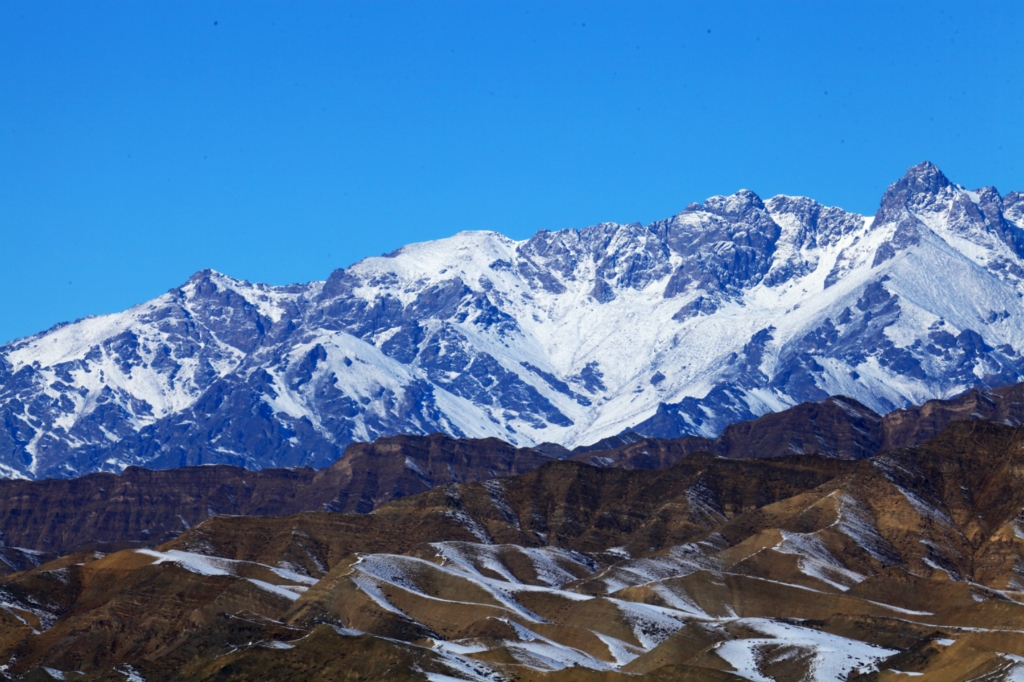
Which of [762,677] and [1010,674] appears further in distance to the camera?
[762,677]

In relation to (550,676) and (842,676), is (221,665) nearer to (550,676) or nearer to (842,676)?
(550,676)

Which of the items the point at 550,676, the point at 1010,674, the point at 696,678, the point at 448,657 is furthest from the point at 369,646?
the point at 1010,674

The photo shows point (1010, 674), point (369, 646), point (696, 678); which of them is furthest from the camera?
point (369, 646)

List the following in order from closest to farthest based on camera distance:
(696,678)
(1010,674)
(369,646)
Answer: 1. (1010,674)
2. (696,678)
3. (369,646)

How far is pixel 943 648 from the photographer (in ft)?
634

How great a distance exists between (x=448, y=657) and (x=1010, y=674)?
5636 cm

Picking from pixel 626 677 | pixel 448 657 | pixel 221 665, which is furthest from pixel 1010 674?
pixel 221 665

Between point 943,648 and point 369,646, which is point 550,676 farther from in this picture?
point 943,648

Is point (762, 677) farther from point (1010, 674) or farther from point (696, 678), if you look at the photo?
point (1010, 674)

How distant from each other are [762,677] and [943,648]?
18.1 m

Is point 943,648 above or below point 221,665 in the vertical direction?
below

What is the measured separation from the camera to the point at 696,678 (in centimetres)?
18288

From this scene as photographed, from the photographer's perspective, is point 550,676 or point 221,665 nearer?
point 550,676

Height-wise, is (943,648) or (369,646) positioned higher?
(369,646)
